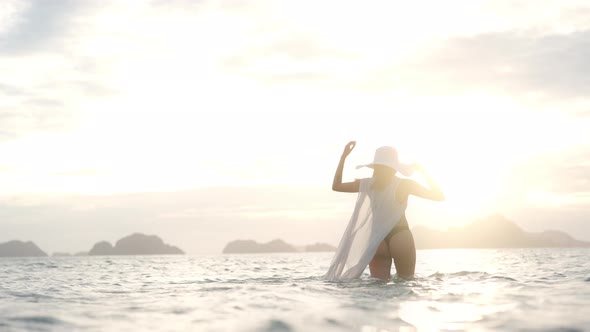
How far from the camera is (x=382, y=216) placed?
1043 cm

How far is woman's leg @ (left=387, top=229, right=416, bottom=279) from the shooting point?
33.7 ft

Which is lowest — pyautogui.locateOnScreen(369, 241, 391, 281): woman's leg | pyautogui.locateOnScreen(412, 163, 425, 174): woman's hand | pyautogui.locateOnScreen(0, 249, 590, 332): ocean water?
pyautogui.locateOnScreen(0, 249, 590, 332): ocean water

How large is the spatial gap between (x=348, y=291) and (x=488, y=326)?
3.33 m

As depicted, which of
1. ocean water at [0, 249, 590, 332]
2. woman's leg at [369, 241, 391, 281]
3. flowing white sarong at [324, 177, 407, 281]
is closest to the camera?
ocean water at [0, 249, 590, 332]

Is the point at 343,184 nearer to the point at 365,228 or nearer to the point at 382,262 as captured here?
the point at 365,228

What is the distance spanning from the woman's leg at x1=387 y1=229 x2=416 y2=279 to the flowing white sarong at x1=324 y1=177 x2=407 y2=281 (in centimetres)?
23

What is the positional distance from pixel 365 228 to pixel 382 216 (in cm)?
47

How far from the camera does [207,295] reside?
8.77 m

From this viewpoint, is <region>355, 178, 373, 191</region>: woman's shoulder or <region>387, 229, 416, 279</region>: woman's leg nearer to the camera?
<region>387, 229, 416, 279</region>: woman's leg

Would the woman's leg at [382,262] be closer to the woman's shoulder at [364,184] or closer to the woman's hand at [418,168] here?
the woman's shoulder at [364,184]

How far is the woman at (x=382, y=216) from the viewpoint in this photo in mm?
10281

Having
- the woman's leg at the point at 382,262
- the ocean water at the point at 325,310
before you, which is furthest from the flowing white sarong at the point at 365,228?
the ocean water at the point at 325,310

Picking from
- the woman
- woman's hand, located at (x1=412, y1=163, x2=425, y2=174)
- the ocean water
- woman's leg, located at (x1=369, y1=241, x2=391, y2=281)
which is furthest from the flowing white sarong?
the ocean water

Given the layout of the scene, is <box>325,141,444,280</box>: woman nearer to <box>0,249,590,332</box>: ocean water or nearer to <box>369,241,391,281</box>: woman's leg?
<box>369,241,391,281</box>: woman's leg
